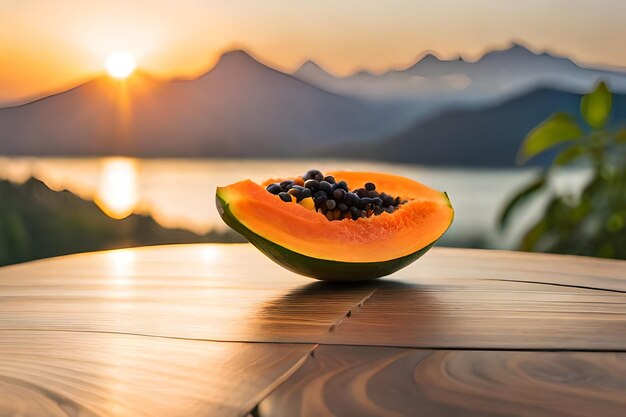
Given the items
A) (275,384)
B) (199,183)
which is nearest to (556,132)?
(199,183)

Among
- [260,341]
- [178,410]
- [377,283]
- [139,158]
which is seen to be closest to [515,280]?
[377,283]

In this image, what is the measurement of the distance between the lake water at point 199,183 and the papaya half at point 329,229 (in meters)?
2.52

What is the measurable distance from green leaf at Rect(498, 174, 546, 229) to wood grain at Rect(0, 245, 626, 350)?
168 centimetres

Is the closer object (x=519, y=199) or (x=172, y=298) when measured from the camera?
(x=172, y=298)

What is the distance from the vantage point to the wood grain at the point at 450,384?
51 centimetres

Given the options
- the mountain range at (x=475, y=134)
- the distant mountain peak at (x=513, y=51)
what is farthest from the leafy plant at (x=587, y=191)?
the distant mountain peak at (x=513, y=51)

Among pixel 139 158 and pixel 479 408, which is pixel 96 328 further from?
pixel 139 158

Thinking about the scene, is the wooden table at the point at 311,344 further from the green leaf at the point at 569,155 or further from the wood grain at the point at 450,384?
the green leaf at the point at 569,155

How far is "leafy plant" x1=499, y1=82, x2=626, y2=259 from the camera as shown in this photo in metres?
2.88

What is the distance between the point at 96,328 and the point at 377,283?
405 millimetres

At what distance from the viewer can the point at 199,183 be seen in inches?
142

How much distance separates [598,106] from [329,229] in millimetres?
2171

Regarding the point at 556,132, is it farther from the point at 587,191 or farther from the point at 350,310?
the point at 350,310

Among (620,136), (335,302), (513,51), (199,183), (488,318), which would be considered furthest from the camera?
(513,51)
